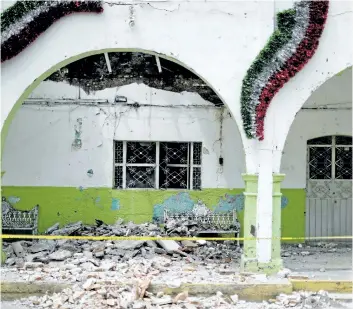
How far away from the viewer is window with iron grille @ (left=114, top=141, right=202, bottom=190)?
40.8 ft

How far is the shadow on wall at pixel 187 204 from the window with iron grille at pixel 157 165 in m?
0.28

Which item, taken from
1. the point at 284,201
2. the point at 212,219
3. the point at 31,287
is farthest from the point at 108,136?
the point at 31,287

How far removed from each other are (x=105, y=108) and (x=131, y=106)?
579 millimetres

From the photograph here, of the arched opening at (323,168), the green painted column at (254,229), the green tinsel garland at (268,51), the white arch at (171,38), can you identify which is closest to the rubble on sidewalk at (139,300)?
the green painted column at (254,229)

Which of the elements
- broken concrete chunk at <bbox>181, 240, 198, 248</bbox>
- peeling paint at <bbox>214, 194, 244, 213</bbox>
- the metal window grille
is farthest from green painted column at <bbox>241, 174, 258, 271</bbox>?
the metal window grille

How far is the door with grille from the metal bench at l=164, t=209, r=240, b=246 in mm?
1745

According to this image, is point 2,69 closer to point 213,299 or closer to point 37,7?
point 37,7

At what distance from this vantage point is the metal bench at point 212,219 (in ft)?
39.2

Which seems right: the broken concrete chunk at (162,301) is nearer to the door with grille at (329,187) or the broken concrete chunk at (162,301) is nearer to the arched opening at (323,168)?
the arched opening at (323,168)

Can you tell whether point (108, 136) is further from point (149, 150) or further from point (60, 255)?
point (60, 255)

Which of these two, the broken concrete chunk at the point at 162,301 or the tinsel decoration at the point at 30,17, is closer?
the broken concrete chunk at the point at 162,301

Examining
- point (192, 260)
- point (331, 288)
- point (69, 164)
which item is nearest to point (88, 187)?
point (69, 164)

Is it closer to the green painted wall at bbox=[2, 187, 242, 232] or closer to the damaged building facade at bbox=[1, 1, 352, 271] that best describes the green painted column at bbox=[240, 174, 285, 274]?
the damaged building facade at bbox=[1, 1, 352, 271]

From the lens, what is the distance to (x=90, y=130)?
1228 cm
